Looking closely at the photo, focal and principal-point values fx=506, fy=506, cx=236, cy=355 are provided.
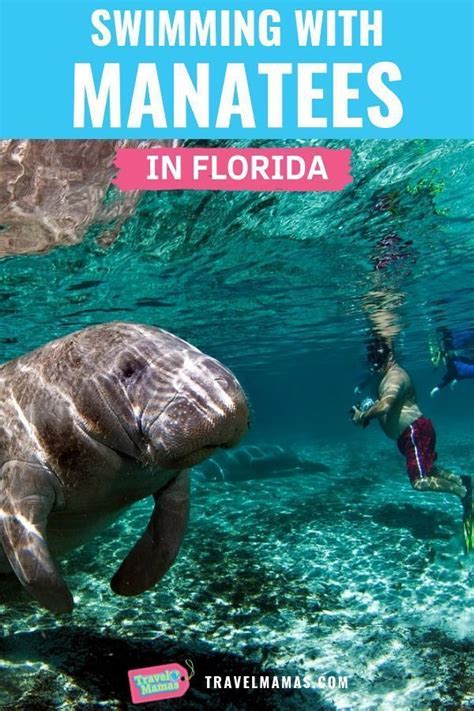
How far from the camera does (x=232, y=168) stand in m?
8.18

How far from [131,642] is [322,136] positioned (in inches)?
270

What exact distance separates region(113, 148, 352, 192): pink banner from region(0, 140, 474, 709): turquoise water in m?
0.37

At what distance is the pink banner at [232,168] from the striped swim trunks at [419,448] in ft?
15.1

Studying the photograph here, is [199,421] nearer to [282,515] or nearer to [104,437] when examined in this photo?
[104,437]

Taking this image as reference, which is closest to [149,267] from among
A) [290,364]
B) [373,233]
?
[373,233]

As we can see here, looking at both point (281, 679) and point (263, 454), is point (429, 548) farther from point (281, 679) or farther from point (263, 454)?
point (263, 454)

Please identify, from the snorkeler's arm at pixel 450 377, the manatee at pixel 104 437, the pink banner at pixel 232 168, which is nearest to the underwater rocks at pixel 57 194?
the pink banner at pixel 232 168

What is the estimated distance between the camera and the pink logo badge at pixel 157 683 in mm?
4098

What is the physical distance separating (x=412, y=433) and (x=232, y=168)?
564cm

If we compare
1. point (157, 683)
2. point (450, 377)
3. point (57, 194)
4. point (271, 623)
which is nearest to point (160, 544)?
point (157, 683)

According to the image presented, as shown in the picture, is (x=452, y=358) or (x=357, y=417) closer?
(x=357, y=417)

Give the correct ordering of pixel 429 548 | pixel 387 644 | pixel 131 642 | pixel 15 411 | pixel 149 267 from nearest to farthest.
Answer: pixel 15 411 → pixel 131 642 → pixel 387 644 → pixel 429 548 → pixel 149 267

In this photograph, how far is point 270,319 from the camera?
68.6 ft

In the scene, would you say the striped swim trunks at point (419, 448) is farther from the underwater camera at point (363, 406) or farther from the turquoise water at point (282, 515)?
the turquoise water at point (282, 515)
